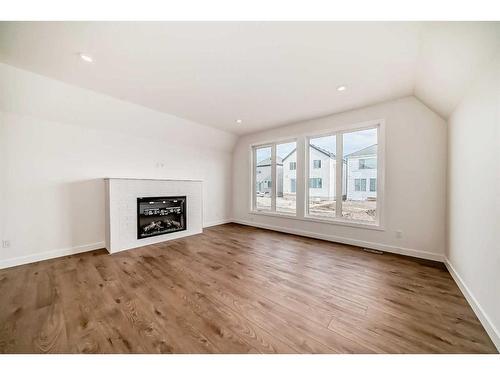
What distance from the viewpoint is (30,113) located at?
9.58ft

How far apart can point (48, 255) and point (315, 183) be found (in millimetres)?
5139

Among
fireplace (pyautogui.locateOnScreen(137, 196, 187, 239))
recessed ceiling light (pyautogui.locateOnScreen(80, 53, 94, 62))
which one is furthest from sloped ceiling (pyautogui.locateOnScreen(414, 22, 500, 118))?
fireplace (pyautogui.locateOnScreen(137, 196, 187, 239))

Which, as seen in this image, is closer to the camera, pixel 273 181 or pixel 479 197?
pixel 479 197

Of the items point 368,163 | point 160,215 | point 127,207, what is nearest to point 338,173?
point 368,163

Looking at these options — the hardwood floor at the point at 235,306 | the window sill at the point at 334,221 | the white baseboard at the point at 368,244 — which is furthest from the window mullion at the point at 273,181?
the hardwood floor at the point at 235,306

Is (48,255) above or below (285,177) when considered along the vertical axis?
below

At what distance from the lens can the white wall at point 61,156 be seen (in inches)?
108

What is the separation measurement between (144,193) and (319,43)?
148 inches

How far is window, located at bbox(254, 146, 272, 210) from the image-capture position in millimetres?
5430

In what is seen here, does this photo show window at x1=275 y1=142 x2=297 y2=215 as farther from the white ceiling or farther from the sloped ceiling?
the sloped ceiling

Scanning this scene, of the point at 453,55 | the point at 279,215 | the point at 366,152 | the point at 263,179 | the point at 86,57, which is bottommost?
the point at 279,215

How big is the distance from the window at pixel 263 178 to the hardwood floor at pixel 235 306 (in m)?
2.46

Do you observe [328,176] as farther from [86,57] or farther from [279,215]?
[86,57]

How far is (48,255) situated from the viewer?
10.1 ft
